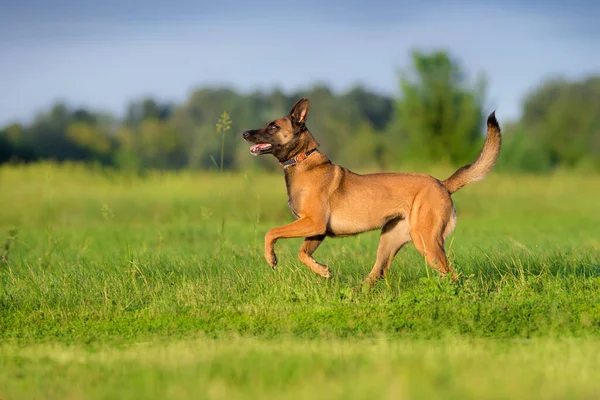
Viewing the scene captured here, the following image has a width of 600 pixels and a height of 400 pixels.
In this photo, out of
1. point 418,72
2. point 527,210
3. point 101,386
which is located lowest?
point 527,210

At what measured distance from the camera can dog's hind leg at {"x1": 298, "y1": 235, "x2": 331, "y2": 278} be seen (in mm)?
9711

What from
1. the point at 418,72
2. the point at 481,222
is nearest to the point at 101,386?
the point at 481,222

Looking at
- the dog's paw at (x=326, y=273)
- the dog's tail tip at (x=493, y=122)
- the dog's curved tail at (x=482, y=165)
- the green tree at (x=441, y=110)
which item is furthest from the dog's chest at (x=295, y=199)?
the green tree at (x=441, y=110)

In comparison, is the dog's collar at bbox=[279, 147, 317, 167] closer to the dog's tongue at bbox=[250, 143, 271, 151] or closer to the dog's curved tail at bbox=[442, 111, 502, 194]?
the dog's tongue at bbox=[250, 143, 271, 151]

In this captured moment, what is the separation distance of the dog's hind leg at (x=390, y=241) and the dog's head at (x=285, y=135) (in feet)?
4.98

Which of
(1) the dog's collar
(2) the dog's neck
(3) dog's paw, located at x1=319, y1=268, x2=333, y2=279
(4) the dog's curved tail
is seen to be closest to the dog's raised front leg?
(3) dog's paw, located at x1=319, y1=268, x2=333, y2=279

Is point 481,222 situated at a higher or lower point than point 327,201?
lower

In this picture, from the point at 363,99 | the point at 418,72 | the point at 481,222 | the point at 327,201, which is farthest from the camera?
the point at 363,99

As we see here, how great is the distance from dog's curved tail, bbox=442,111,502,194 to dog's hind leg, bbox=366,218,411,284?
79 cm

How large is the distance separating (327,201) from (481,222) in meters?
14.8

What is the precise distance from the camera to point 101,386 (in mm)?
5746

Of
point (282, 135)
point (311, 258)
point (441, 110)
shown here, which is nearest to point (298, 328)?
point (311, 258)

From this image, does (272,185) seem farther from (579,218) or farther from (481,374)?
(481,374)

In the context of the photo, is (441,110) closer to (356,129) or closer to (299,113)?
(356,129)
